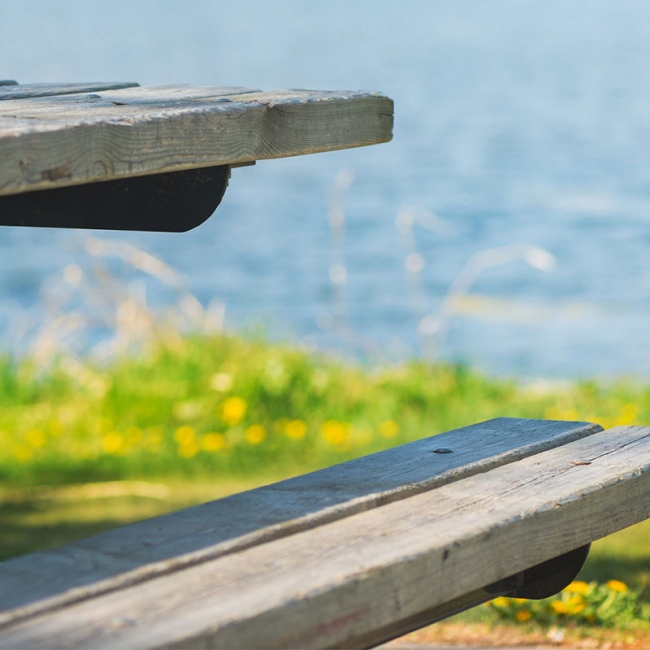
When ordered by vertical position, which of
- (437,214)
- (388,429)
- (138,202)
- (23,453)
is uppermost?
(138,202)

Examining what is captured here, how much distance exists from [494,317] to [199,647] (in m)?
7.95

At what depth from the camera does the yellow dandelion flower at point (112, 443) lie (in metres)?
4.54

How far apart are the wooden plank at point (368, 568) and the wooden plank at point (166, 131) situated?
50cm

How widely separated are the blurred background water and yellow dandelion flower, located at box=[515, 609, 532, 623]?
112 inches

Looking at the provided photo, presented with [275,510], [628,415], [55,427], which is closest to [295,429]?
[55,427]

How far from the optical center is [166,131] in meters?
1.50

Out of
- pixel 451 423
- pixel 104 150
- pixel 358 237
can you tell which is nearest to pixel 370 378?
pixel 451 423

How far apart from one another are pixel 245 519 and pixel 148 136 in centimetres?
51

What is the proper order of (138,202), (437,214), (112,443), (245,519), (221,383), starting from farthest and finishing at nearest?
1. (437,214)
2. (221,383)
3. (112,443)
4. (138,202)
5. (245,519)

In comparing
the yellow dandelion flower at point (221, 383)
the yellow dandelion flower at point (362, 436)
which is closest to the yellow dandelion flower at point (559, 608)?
the yellow dandelion flower at point (362, 436)

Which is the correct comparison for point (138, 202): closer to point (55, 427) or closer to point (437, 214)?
point (55, 427)

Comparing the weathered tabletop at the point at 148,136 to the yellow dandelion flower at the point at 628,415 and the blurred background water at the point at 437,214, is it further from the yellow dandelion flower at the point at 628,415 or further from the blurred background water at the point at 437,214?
the blurred background water at the point at 437,214

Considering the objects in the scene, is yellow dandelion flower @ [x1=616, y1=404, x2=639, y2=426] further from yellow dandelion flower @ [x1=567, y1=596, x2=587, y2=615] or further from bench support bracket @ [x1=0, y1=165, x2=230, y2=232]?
bench support bracket @ [x1=0, y1=165, x2=230, y2=232]

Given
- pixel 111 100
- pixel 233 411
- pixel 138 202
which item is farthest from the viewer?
pixel 233 411
